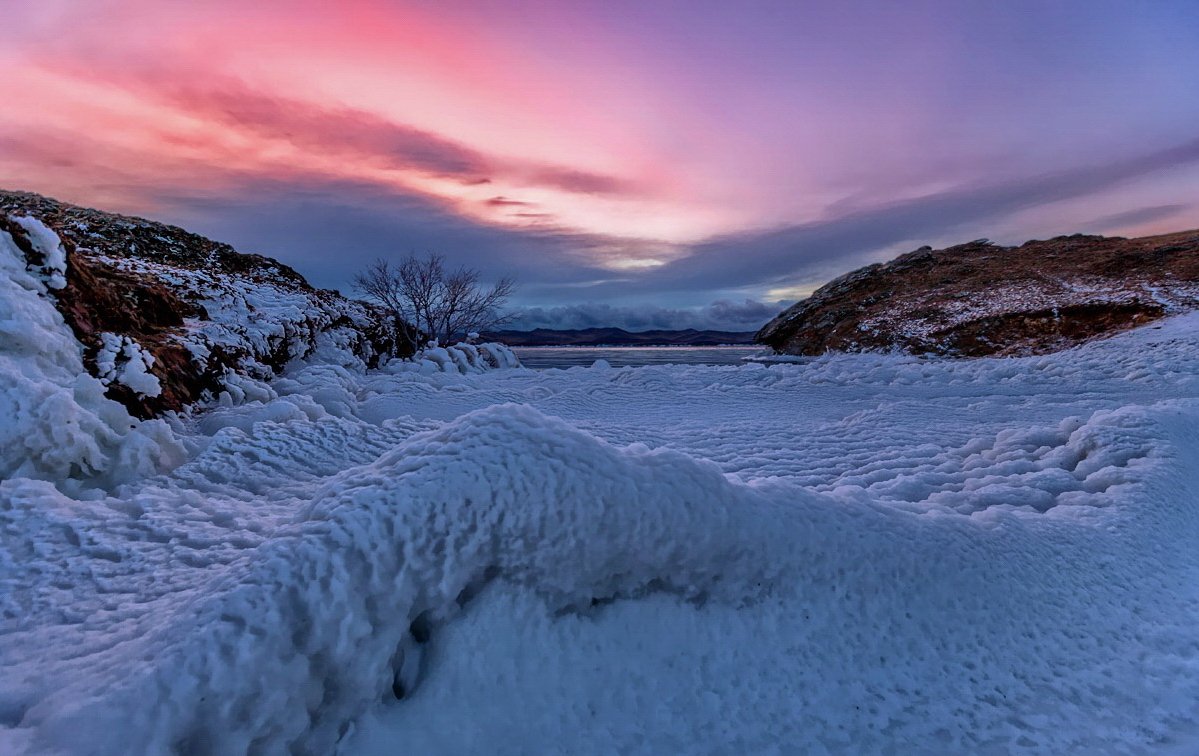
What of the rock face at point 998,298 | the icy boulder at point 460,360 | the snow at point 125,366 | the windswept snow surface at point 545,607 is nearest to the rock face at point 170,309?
the snow at point 125,366

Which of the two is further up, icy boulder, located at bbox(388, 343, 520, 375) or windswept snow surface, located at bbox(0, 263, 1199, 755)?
icy boulder, located at bbox(388, 343, 520, 375)

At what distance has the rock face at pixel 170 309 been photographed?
12.4 ft

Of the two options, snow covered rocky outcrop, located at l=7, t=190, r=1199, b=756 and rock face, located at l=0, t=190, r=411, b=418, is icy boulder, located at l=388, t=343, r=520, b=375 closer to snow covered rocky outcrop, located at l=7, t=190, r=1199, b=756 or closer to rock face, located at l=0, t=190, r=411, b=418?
rock face, located at l=0, t=190, r=411, b=418

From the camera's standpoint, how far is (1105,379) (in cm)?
1015

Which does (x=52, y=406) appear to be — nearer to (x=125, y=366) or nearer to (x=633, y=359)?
(x=125, y=366)

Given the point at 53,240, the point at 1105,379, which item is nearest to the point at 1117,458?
the point at 53,240

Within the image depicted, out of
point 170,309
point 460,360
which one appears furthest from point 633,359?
point 170,309

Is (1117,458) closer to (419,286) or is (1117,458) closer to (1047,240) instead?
(419,286)

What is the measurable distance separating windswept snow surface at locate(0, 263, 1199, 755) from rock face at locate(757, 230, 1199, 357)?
20424 mm

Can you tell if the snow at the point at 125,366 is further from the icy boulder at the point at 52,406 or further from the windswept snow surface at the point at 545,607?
the windswept snow surface at the point at 545,607

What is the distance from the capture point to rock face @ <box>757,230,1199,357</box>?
18.7 metres

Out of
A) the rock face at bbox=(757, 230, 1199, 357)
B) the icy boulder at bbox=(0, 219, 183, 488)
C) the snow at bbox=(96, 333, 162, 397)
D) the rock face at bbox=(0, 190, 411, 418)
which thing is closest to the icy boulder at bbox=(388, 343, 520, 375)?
the rock face at bbox=(0, 190, 411, 418)

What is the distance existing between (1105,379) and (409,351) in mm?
16891

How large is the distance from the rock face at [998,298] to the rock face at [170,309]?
67.1 ft
